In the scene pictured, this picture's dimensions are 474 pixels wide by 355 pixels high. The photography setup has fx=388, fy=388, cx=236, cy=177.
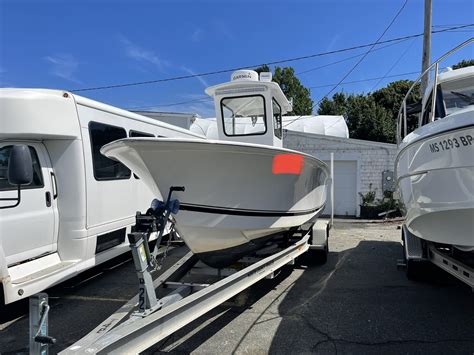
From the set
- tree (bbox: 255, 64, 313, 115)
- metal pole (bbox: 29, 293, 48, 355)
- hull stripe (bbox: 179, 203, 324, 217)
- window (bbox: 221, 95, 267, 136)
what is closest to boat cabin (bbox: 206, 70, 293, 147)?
window (bbox: 221, 95, 267, 136)

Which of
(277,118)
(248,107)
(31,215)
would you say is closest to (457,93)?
(277,118)

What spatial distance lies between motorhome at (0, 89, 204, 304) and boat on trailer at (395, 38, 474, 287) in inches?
153

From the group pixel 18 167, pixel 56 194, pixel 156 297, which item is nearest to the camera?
pixel 18 167

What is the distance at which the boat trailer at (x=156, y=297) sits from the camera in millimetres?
2643

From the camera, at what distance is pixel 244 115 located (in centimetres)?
619

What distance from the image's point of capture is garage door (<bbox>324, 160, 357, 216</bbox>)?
556 inches

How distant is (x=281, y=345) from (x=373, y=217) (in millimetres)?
10569

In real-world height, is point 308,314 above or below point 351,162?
below

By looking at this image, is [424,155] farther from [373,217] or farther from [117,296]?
[373,217]

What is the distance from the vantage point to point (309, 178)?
5262 millimetres

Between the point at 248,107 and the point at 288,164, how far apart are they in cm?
186

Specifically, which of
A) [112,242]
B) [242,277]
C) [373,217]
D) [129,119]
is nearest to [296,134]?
[373,217]

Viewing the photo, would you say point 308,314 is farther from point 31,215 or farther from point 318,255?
point 31,215

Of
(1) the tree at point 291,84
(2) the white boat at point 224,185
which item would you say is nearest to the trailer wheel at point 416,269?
(2) the white boat at point 224,185
